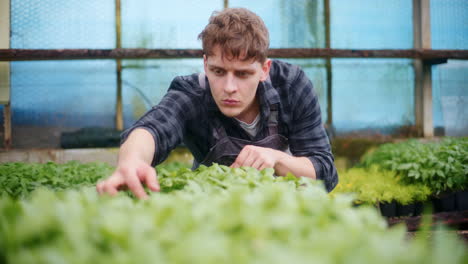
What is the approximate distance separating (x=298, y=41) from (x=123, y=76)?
2691mm

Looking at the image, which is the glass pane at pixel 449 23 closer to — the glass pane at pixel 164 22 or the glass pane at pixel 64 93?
the glass pane at pixel 164 22

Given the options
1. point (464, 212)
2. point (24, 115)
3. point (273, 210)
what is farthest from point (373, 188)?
point (24, 115)

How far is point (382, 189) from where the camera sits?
12.8 ft

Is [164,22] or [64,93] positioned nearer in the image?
[64,93]

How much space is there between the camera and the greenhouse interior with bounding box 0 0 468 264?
61 centimetres

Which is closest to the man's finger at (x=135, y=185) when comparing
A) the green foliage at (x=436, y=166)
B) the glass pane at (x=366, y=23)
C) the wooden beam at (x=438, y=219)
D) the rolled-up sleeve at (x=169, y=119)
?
the rolled-up sleeve at (x=169, y=119)

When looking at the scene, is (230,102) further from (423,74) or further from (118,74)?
(423,74)

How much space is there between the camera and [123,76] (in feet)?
17.6

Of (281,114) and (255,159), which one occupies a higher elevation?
(281,114)

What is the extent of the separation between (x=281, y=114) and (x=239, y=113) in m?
0.36

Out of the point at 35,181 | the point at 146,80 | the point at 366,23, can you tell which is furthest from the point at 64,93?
the point at 366,23

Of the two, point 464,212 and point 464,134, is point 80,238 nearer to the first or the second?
point 464,212

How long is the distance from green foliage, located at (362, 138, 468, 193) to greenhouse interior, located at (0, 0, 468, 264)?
0.08 ft

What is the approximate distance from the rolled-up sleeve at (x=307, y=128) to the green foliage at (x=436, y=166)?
2.16 m
